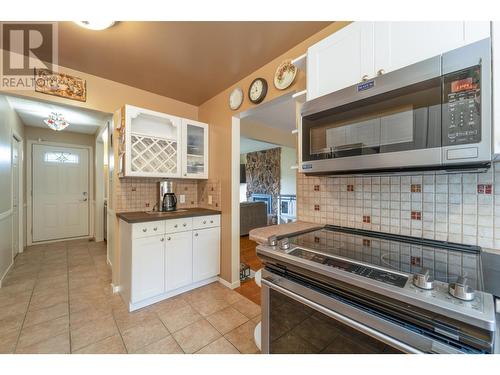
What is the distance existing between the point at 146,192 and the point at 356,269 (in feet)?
7.95

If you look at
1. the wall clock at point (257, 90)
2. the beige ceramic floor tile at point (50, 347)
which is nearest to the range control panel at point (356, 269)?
the wall clock at point (257, 90)

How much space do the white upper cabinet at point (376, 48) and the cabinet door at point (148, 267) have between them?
6.15 ft

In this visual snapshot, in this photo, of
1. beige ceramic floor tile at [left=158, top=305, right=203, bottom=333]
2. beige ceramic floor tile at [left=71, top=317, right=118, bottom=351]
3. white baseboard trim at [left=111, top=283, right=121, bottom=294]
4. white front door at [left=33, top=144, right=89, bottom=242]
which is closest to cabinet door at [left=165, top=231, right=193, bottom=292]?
beige ceramic floor tile at [left=158, top=305, right=203, bottom=333]

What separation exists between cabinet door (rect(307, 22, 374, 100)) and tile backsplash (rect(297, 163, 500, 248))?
616 millimetres

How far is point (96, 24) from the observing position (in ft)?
4.86

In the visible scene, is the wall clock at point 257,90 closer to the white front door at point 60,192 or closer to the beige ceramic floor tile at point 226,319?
the beige ceramic floor tile at point 226,319

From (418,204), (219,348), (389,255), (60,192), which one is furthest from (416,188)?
(60,192)

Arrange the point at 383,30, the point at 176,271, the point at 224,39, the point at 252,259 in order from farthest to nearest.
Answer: the point at 252,259 → the point at 176,271 → the point at 224,39 → the point at 383,30

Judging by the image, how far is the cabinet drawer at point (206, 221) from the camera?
7.69 ft

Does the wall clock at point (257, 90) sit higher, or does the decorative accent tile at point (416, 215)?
the wall clock at point (257, 90)

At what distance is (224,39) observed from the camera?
1.68m
